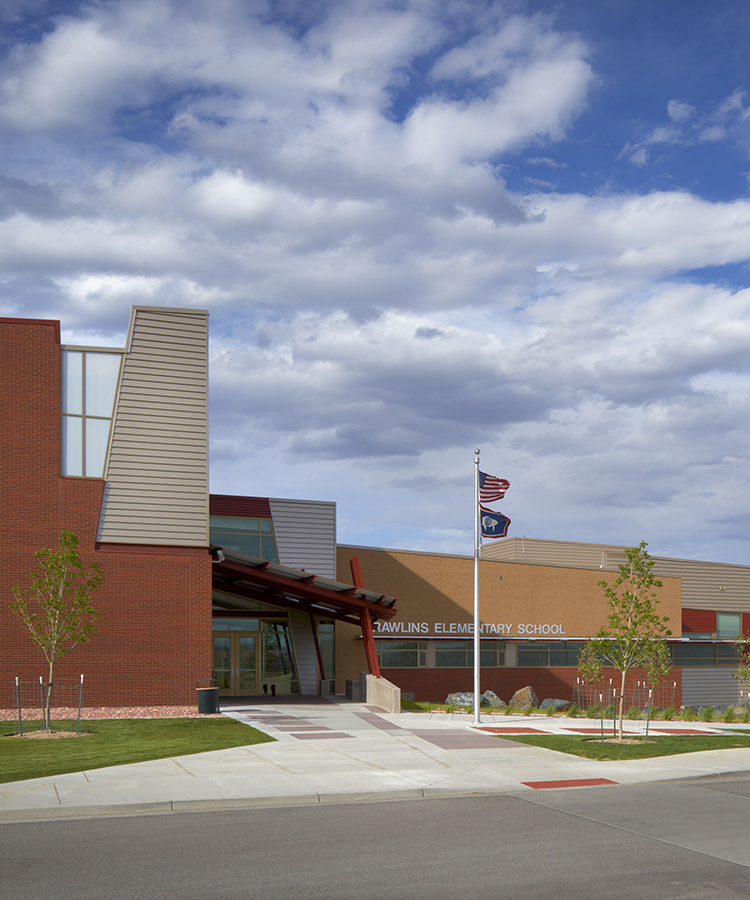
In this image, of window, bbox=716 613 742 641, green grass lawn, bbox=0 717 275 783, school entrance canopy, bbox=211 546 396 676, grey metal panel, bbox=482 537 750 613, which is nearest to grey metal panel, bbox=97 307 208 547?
school entrance canopy, bbox=211 546 396 676

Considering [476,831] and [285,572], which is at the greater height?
[285,572]

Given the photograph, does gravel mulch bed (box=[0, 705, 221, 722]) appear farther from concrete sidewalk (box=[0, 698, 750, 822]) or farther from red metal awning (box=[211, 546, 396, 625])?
red metal awning (box=[211, 546, 396, 625])

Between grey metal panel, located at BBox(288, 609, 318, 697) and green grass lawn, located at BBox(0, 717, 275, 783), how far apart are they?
10.4 meters

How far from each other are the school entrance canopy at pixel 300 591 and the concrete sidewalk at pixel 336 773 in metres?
6.37

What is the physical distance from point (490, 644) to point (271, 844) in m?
31.3

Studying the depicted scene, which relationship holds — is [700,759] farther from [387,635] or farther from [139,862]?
[387,635]

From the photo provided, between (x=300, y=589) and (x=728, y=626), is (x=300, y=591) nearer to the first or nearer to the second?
(x=300, y=589)

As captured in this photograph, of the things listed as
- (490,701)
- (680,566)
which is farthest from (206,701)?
(680,566)

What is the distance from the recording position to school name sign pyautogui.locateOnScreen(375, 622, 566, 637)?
38.9 meters

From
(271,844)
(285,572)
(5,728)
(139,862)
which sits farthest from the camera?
(285,572)

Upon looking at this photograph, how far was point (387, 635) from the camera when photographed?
3884 cm

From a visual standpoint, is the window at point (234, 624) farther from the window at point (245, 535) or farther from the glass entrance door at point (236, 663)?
the window at point (245, 535)

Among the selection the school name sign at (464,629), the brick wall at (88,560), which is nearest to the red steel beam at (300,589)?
the brick wall at (88,560)

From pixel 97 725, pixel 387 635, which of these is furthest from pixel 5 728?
pixel 387 635
